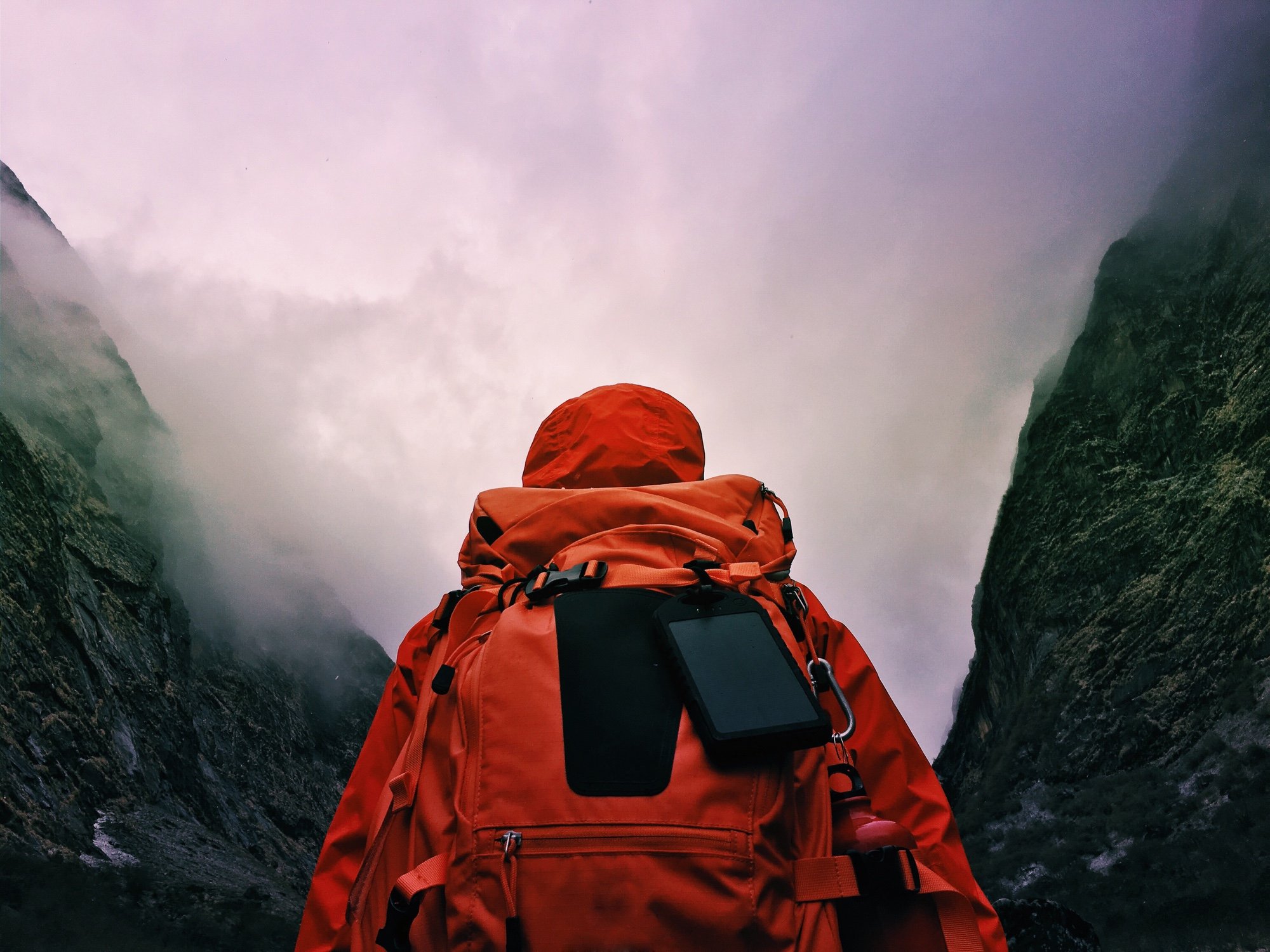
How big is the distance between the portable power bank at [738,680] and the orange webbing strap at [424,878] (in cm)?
59

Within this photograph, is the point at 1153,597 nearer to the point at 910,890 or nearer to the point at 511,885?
the point at 910,890

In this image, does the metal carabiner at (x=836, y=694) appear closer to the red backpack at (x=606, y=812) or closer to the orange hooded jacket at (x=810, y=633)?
the red backpack at (x=606, y=812)

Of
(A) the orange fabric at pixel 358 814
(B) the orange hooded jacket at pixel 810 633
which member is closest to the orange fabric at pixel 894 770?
(B) the orange hooded jacket at pixel 810 633

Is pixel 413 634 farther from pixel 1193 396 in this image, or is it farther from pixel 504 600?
pixel 1193 396

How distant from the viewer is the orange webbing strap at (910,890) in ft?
4.35

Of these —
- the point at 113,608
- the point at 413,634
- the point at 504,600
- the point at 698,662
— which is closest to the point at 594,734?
A: the point at 698,662

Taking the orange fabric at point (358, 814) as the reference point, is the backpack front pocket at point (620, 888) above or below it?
below

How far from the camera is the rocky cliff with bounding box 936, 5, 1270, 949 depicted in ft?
45.1

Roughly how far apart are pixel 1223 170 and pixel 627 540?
100 feet

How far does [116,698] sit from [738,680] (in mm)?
19849

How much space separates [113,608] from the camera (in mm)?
19359

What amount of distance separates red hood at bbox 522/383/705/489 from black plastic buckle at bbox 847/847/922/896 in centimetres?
129

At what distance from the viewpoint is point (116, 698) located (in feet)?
53.3

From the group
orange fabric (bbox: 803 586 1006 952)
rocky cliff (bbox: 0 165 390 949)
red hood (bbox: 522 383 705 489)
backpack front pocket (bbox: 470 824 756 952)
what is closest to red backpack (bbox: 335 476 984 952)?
backpack front pocket (bbox: 470 824 756 952)
